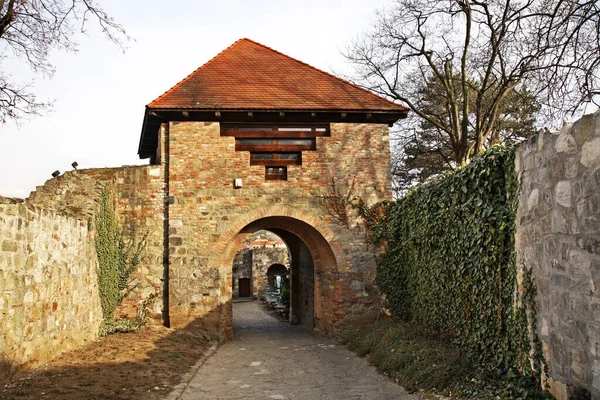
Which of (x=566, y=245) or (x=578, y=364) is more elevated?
(x=566, y=245)

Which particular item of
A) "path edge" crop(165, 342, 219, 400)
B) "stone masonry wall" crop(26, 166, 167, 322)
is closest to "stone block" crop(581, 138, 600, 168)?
"path edge" crop(165, 342, 219, 400)

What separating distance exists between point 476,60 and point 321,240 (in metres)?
6.62

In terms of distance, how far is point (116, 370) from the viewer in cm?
782

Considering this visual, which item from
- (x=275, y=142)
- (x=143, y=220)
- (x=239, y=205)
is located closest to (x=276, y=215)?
(x=239, y=205)

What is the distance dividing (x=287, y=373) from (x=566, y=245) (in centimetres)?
585

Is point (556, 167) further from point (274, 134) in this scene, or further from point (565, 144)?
point (274, 134)

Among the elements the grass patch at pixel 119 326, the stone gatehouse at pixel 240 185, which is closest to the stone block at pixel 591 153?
the stone gatehouse at pixel 240 185

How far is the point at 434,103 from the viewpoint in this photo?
17984mm

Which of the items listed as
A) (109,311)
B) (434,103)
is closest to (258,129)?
(109,311)

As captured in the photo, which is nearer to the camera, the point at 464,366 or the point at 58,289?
the point at 464,366

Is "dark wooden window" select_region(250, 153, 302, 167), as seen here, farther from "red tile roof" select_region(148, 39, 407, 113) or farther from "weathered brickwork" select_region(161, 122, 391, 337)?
"red tile roof" select_region(148, 39, 407, 113)

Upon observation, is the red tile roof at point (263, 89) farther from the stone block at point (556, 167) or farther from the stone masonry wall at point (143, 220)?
the stone block at point (556, 167)

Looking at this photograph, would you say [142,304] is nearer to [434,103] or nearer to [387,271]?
[387,271]

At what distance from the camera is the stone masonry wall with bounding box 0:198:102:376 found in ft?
21.4
